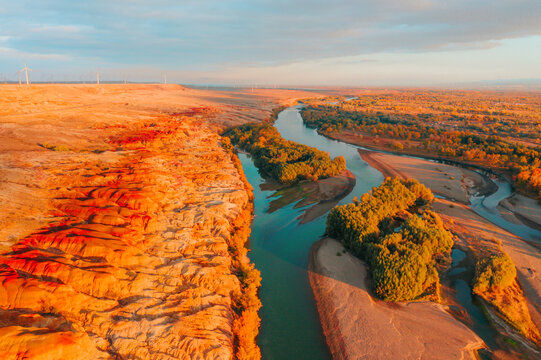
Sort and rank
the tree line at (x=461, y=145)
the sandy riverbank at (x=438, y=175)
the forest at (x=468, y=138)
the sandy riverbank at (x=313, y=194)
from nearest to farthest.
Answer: the sandy riverbank at (x=313, y=194), the sandy riverbank at (x=438, y=175), the tree line at (x=461, y=145), the forest at (x=468, y=138)

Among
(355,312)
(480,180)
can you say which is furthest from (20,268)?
(480,180)

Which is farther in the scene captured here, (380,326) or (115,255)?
(115,255)

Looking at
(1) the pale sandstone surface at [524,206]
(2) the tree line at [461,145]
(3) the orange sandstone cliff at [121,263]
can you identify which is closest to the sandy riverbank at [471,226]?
(1) the pale sandstone surface at [524,206]

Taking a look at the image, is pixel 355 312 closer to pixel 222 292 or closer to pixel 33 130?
pixel 222 292

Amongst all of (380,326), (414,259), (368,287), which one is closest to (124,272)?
(380,326)

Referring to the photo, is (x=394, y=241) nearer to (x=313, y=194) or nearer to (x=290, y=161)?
(x=313, y=194)

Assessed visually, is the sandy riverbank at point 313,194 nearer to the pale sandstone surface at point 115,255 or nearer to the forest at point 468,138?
the pale sandstone surface at point 115,255
